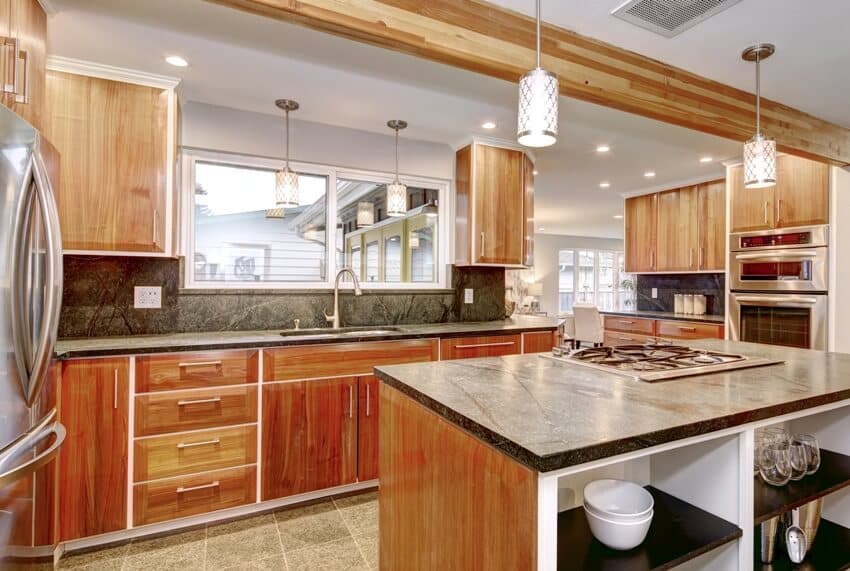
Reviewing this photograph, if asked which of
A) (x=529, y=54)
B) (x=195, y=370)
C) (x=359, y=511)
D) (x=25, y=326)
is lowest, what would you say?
(x=359, y=511)

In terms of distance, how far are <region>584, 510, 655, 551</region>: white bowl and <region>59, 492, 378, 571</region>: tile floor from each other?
1.28m

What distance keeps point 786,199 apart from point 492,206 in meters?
2.48

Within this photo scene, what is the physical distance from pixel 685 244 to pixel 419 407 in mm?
4568

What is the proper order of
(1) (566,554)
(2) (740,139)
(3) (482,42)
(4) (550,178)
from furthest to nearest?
(4) (550,178) → (2) (740,139) → (3) (482,42) → (1) (566,554)

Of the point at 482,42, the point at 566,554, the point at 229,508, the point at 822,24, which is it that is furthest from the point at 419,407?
the point at 822,24

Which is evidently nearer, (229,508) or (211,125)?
(229,508)

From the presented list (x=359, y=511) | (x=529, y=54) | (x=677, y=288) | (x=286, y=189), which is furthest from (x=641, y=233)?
(x=359, y=511)

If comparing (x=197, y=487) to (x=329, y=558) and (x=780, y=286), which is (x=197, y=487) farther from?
(x=780, y=286)

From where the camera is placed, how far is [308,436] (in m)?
2.47

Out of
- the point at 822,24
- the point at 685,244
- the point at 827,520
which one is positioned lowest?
the point at 827,520

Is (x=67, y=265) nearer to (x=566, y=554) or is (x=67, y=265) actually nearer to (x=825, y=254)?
(x=566, y=554)

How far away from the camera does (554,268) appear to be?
10.7 meters

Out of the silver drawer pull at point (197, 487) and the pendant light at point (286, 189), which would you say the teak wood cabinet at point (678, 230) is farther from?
the silver drawer pull at point (197, 487)

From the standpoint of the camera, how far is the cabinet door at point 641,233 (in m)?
5.18
